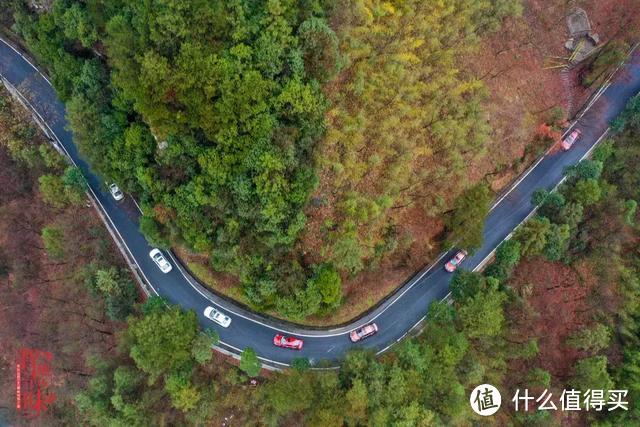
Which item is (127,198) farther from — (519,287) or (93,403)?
(519,287)

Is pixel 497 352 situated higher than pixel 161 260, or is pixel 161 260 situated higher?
pixel 497 352

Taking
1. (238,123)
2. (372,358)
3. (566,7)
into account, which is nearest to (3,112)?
(238,123)

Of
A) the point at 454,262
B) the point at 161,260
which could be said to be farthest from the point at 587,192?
the point at 161,260

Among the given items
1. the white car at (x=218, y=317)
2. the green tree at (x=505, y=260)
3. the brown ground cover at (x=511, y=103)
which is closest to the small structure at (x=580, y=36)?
the brown ground cover at (x=511, y=103)

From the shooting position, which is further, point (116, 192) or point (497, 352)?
point (116, 192)

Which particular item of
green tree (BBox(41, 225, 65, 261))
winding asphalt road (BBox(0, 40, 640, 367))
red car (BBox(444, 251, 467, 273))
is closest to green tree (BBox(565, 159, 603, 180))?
winding asphalt road (BBox(0, 40, 640, 367))

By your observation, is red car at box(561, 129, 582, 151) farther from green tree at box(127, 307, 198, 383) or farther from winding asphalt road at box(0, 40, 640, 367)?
green tree at box(127, 307, 198, 383)

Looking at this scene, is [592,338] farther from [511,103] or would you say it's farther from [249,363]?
[249,363]
